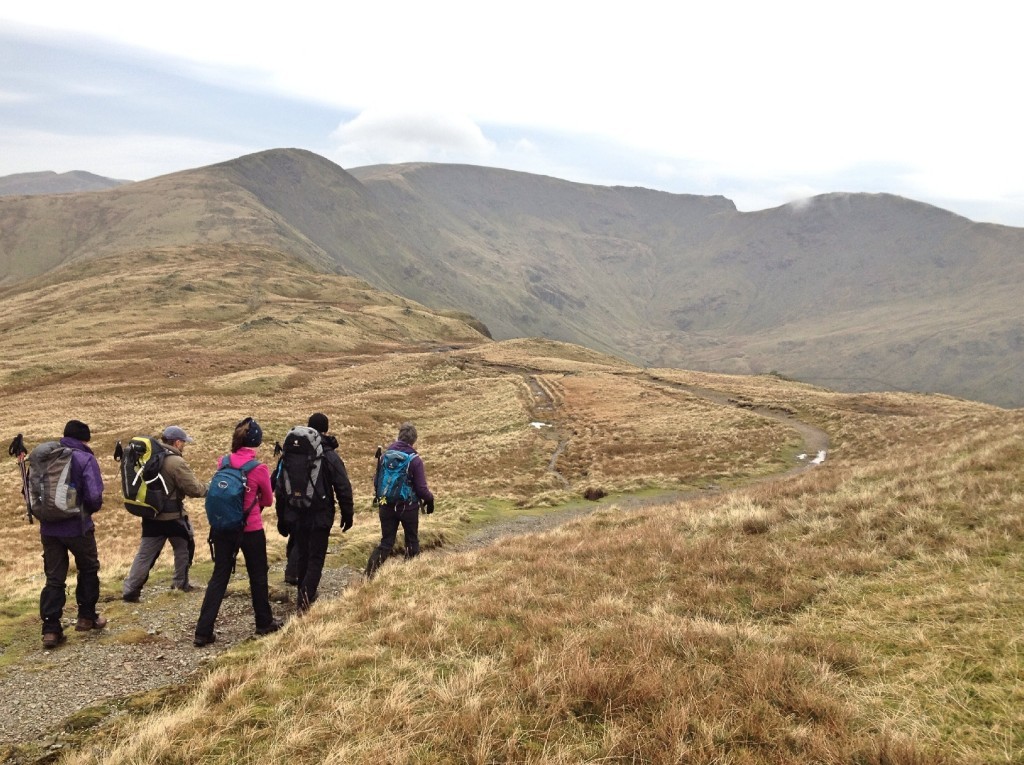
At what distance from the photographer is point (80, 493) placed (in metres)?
8.78

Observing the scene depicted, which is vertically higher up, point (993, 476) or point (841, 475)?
point (993, 476)

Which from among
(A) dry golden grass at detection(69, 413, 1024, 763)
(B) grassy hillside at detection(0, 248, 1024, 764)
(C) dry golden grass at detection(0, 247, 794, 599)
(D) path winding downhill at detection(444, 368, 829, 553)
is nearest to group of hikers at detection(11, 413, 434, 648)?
(B) grassy hillside at detection(0, 248, 1024, 764)

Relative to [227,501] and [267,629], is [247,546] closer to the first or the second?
[227,501]

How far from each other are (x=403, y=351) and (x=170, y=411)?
196 feet

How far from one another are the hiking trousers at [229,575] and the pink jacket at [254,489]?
0.22 m

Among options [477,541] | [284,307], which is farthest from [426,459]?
[284,307]

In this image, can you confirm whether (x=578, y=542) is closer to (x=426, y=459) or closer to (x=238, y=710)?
(x=238, y=710)

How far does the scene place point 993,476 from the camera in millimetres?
12781

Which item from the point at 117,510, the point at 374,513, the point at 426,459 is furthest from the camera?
the point at 426,459

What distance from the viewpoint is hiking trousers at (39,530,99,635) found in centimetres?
857

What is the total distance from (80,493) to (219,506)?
7.70ft

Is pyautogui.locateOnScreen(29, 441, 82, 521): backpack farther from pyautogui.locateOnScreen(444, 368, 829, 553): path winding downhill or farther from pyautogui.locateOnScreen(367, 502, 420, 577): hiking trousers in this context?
pyautogui.locateOnScreen(444, 368, 829, 553): path winding downhill

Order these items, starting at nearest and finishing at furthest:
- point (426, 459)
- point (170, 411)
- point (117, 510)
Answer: point (117, 510)
point (426, 459)
point (170, 411)

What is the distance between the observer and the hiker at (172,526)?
10102 millimetres
